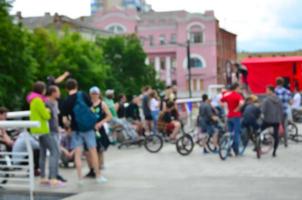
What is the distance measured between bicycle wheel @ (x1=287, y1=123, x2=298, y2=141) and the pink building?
83.0 m

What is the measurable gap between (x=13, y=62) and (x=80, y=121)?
40.3 metres

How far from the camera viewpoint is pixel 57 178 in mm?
12461

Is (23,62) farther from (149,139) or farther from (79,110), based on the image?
(79,110)

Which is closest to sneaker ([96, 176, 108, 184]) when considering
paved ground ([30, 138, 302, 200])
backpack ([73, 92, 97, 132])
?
paved ground ([30, 138, 302, 200])

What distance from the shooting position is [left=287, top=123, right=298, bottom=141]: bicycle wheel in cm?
2145

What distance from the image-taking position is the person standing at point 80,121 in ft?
40.1

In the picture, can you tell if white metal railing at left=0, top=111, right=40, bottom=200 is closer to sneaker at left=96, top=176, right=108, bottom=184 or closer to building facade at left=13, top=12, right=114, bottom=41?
sneaker at left=96, top=176, right=108, bottom=184

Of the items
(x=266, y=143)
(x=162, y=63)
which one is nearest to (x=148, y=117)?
(x=266, y=143)

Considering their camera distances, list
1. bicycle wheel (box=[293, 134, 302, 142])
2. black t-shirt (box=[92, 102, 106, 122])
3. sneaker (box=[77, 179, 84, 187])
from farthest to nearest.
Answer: bicycle wheel (box=[293, 134, 302, 142]), black t-shirt (box=[92, 102, 106, 122]), sneaker (box=[77, 179, 84, 187])

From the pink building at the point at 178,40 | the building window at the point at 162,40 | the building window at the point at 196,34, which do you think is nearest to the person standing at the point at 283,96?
the pink building at the point at 178,40

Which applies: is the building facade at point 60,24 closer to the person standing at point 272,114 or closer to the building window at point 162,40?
the building window at point 162,40

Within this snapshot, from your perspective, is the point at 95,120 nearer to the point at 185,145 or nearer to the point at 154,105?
the point at 185,145

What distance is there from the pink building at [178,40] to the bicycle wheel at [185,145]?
284ft

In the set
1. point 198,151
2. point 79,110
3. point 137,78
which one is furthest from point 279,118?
A: point 137,78
